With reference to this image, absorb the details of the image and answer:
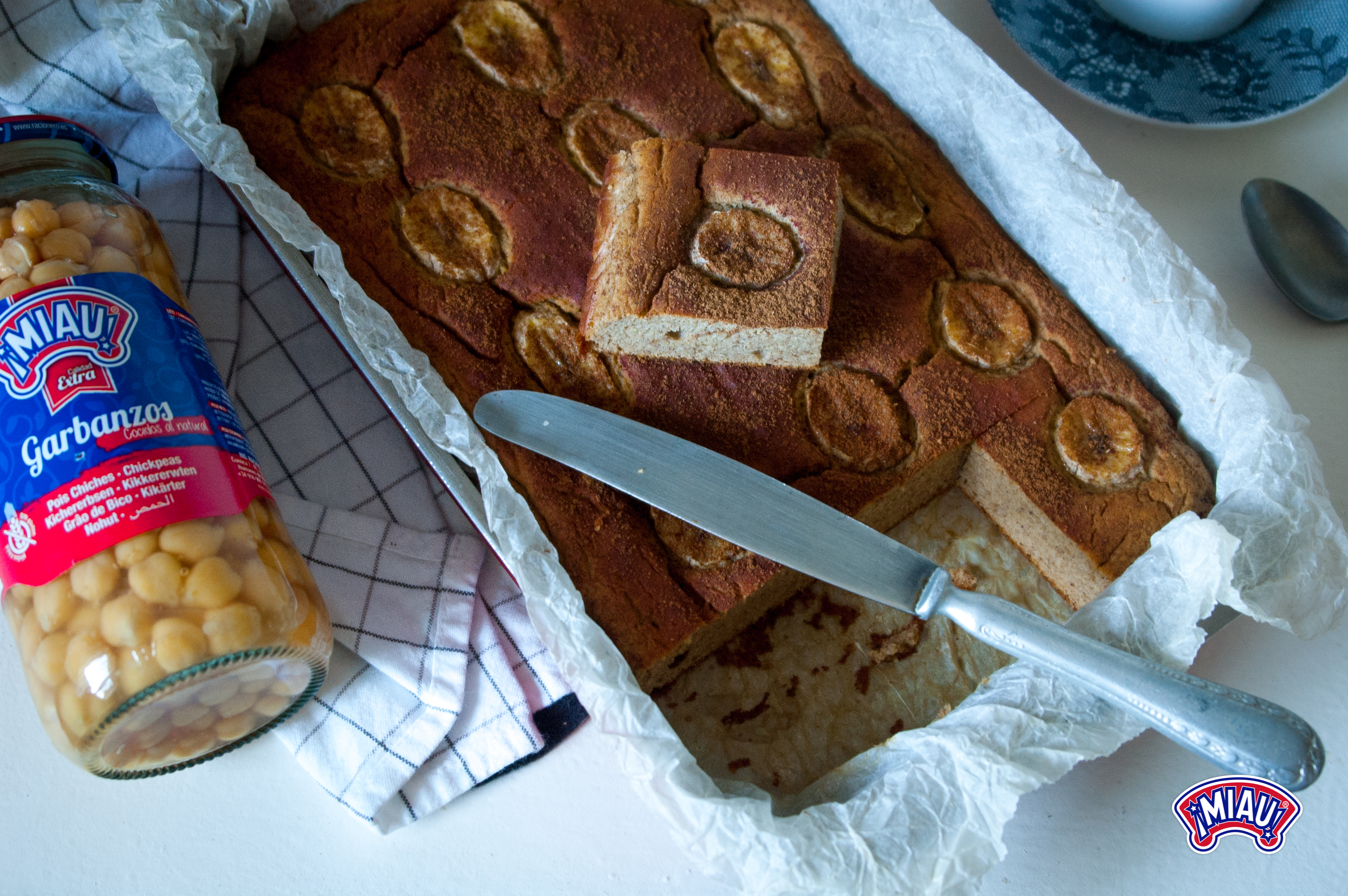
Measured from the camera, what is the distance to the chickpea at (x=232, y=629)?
1282mm

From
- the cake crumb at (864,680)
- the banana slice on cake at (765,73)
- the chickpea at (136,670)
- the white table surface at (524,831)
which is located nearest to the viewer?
the chickpea at (136,670)

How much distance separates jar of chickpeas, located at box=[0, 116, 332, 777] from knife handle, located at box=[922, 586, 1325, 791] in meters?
1.08

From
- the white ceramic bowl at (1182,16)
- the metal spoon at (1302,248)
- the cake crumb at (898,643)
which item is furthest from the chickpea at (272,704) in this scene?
the white ceramic bowl at (1182,16)

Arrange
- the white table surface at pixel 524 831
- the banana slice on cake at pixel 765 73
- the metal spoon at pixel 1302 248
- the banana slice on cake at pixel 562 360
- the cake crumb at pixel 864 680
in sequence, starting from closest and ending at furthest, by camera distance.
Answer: the white table surface at pixel 524 831, the banana slice on cake at pixel 562 360, the cake crumb at pixel 864 680, the banana slice on cake at pixel 765 73, the metal spoon at pixel 1302 248

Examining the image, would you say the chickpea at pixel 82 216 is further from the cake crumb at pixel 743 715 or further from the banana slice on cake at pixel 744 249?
the cake crumb at pixel 743 715

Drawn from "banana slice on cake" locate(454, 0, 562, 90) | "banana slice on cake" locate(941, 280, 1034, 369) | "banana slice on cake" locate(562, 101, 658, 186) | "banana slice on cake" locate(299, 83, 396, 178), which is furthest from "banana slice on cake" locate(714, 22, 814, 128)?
"banana slice on cake" locate(299, 83, 396, 178)

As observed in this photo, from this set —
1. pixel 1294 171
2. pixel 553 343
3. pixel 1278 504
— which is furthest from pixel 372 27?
pixel 1294 171

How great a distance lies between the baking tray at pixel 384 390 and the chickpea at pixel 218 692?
43 cm

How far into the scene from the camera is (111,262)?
1.44 metres

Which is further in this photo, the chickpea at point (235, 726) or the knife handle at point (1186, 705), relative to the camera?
the chickpea at point (235, 726)

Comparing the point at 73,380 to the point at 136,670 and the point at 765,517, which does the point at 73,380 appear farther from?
the point at 765,517

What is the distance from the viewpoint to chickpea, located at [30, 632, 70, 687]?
4.22 feet

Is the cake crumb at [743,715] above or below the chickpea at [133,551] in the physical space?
below

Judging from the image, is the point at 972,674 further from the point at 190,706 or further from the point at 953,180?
the point at 190,706
